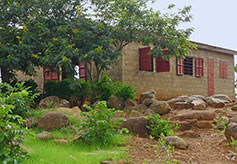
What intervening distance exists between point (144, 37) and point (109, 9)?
6.34ft

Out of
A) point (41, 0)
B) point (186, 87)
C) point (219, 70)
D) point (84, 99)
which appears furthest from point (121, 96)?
point (219, 70)

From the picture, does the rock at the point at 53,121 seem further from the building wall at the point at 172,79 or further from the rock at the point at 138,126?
the building wall at the point at 172,79

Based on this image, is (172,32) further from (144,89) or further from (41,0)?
(41,0)

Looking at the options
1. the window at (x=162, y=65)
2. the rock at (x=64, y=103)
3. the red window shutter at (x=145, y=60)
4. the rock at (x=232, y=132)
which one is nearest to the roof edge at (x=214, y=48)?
the window at (x=162, y=65)

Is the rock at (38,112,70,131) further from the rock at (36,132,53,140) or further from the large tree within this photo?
the large tree

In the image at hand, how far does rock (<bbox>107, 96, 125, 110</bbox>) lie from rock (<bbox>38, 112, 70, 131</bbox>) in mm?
3905

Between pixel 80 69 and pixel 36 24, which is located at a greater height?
pixel 36 24

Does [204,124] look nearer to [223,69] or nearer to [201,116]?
[201,116]

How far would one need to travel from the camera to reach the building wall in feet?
46.6

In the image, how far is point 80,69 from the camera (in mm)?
14906

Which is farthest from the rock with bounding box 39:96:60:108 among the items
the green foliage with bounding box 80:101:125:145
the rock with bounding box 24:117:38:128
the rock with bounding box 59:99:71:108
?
the green foliage with bounding box 80:101:125:145

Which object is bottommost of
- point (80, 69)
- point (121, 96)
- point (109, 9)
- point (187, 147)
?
point (187, 147)

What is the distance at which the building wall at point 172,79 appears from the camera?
14211 mm

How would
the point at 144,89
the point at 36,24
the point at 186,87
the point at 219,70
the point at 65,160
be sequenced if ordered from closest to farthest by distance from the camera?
the point at 65,160 → the point at 36,24 → the point at 144,89 → the point at 186,87 → the point at 219,70
